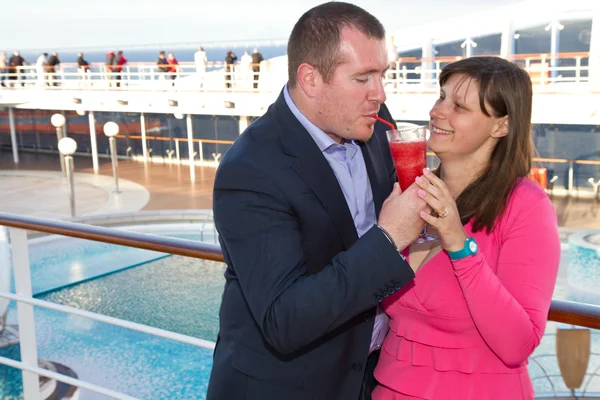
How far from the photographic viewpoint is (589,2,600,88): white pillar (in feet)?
35.8

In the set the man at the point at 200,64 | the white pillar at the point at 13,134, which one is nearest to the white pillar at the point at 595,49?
the man at the point at 200,64

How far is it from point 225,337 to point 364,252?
291 millimetres

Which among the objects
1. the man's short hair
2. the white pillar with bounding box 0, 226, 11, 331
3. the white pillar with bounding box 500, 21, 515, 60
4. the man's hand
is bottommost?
the white pillar with bounding box 0, 226, 11, 331

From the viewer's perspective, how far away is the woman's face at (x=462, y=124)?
101cm

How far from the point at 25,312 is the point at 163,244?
0.62 meters

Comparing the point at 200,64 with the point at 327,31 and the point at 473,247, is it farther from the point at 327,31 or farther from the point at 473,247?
the point at 473,247

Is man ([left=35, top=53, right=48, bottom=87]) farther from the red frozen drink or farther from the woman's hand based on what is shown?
the woman's hand

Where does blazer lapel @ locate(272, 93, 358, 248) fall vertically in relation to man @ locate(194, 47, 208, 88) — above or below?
below

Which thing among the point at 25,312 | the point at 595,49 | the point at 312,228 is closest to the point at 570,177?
the point at 595,49

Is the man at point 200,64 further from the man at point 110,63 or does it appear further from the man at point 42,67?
the man at point 42,67

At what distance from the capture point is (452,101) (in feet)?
3.37

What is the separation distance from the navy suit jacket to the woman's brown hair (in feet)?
0.50

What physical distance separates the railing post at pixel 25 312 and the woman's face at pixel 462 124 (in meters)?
1.00

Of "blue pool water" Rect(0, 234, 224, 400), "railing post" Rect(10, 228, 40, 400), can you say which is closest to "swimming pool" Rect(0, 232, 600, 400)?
"blue pool water" Rect(0, 234, 224, 400)
